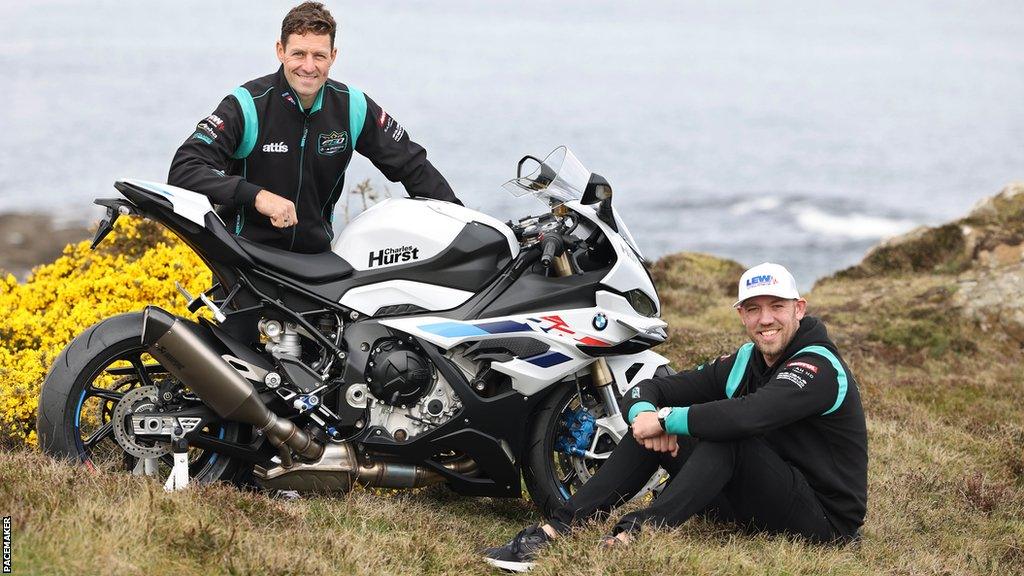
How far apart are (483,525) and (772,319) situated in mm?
1746

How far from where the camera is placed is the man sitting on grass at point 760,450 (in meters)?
4.62

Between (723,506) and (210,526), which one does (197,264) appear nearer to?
(210,526)

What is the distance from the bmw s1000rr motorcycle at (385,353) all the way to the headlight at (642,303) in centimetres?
2

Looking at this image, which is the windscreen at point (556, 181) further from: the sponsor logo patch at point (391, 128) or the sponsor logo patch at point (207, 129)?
the sponsor logo patch at point (207, 129)

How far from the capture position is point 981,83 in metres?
84.8

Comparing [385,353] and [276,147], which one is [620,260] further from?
[276,147]

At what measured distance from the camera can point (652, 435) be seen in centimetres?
481

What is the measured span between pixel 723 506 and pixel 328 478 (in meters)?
1.79

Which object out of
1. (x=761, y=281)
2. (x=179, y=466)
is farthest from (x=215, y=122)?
(x=761, y=281)

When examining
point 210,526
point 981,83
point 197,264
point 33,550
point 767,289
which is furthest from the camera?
point 981,83

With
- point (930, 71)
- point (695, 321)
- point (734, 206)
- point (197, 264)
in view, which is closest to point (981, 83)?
point (930, 71)

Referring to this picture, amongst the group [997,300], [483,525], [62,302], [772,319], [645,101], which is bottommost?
[483,525]

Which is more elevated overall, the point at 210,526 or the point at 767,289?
the point at 767,289

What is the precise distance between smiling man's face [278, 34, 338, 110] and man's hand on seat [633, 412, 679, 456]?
7.24 ft
